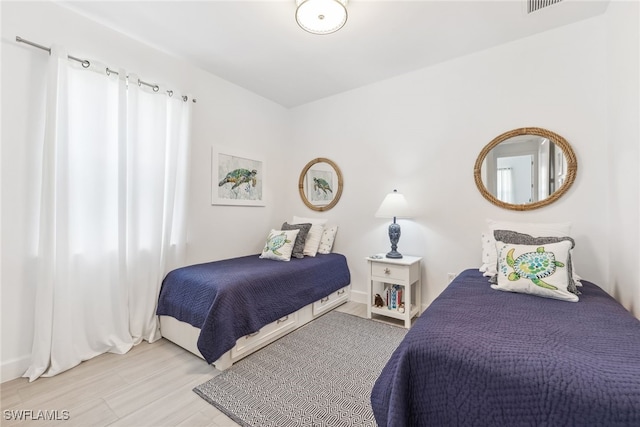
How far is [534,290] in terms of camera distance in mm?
1626

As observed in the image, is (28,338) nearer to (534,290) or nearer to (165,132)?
(165,132)

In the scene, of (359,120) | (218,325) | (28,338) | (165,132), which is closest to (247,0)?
(165,132)

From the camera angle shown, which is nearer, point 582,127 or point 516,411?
point 516,411

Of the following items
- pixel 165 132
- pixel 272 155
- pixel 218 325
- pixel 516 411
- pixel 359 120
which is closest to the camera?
pixel 516 411

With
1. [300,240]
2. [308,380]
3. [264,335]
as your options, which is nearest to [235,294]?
[264,335]

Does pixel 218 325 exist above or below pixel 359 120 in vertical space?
below

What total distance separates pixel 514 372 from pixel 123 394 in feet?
6.73

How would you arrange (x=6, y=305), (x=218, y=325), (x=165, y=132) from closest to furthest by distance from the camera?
(x=6, y=305), (x=218, y=325), (x=165, y=132)

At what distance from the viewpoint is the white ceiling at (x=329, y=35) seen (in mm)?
1963

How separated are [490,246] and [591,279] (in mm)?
748

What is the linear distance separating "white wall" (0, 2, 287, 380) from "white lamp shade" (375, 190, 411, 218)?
6.02 ft

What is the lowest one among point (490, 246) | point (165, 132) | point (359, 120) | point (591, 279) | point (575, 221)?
point (591, 279)

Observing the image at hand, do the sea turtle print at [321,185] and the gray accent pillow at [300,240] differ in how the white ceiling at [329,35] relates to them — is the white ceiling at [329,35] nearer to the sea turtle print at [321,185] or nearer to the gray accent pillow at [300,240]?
the sea turtle print at [321,185]

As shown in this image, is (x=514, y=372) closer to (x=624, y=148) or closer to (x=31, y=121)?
(x=624, y=148)
